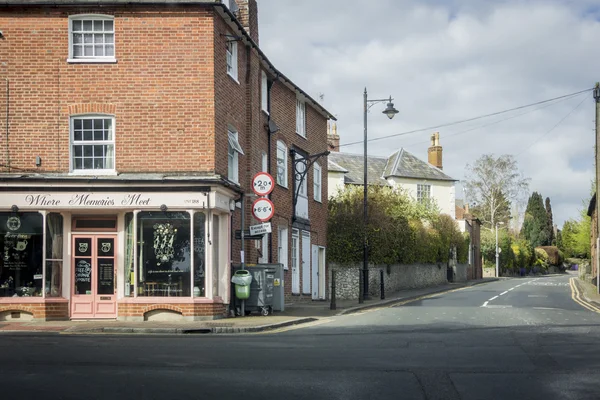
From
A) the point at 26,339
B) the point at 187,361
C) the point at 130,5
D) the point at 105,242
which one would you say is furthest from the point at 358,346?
the point at 130,5

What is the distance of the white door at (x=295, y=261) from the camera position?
30062mm

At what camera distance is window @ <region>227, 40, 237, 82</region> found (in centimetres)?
2323

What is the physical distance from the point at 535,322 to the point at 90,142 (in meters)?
12.0

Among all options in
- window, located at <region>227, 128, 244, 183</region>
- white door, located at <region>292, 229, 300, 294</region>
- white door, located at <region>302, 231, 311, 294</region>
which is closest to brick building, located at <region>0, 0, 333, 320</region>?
window, located at <region>227, 128, 244, 183</region>

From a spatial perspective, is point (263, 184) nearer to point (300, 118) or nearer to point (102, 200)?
point (102, 200)

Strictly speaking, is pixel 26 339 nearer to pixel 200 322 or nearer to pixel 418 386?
pixel 200 322

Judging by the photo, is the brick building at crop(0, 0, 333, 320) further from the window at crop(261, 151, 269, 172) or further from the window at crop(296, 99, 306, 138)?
the window at crop(296, 99, 306, 138)

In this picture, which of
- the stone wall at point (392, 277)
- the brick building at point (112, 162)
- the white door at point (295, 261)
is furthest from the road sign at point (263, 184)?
the white door at point (295, 261)

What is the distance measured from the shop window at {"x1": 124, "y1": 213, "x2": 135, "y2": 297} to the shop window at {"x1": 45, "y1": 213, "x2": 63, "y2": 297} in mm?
Result: 1673

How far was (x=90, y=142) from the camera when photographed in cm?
2091

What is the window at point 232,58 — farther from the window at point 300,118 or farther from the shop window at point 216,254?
the window at point 300,118

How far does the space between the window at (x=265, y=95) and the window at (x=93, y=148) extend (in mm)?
6891

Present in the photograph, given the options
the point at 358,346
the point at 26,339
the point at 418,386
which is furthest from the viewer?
the point at 26,339

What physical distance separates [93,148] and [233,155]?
445 centimetres
